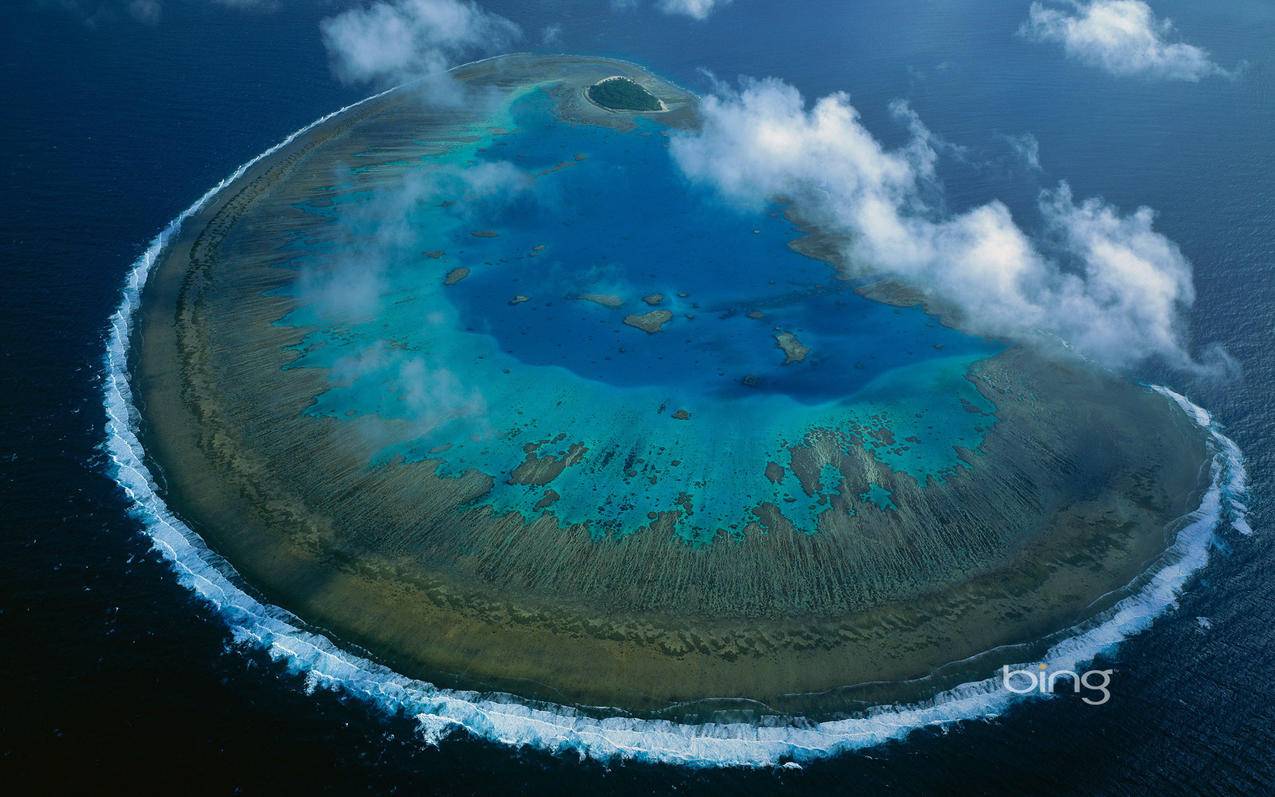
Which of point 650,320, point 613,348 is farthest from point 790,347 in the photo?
point 613,348

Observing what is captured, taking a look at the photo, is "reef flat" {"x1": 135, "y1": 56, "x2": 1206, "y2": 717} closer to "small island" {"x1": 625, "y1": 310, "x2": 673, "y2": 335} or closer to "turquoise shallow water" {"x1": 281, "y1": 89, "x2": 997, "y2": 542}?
"turquoise shallow water" {"x1": 281, "y1": 89, "x2": 997, "y2": 542}

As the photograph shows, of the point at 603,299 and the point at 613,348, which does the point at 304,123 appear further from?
the point at 613,348

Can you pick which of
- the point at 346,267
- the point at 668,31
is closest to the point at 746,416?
the point at 346,267

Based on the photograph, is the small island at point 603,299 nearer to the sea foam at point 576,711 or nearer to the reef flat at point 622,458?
the reef flat at point 622,458

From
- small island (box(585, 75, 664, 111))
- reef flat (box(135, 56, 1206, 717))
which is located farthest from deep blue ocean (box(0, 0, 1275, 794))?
small island (box(585, 75, 664, 111))

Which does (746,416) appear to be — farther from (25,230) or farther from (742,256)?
(25,230)

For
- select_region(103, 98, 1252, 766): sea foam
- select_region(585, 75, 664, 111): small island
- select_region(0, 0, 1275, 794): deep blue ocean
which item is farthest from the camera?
select_region(585, 75, 664, 111): small island
